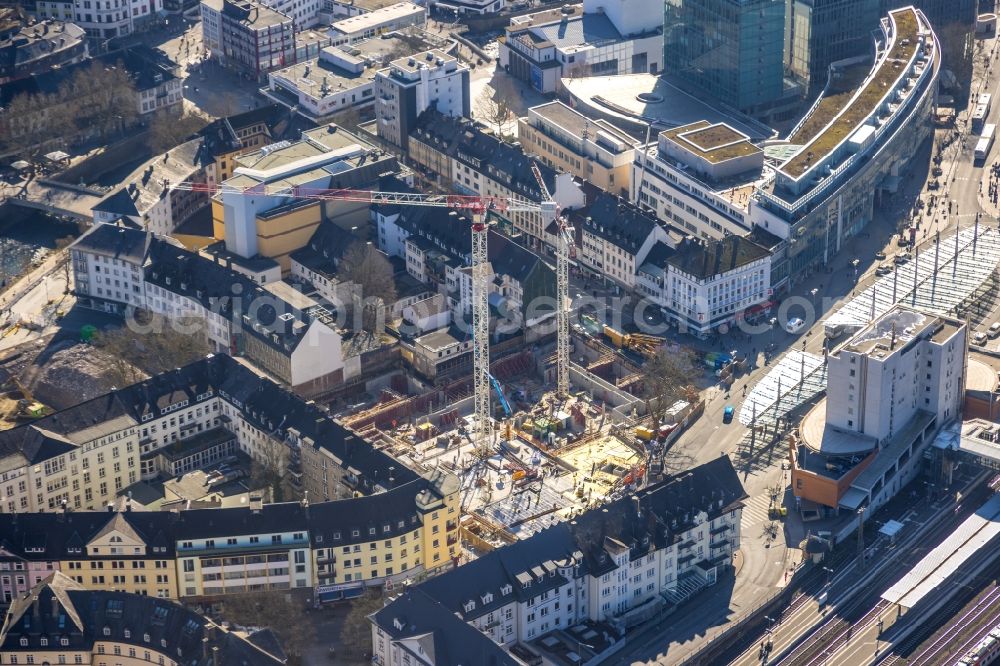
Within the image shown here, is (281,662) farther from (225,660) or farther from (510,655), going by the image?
(510,655)

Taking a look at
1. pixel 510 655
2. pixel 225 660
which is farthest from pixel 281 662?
pixel 510 655

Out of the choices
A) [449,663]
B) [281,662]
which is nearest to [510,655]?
[449,663]

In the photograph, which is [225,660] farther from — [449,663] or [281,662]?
[449,663]

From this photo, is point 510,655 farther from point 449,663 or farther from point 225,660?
point 225,660

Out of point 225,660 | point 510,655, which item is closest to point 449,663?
point 510,655

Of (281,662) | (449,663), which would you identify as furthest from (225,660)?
(449,663)
